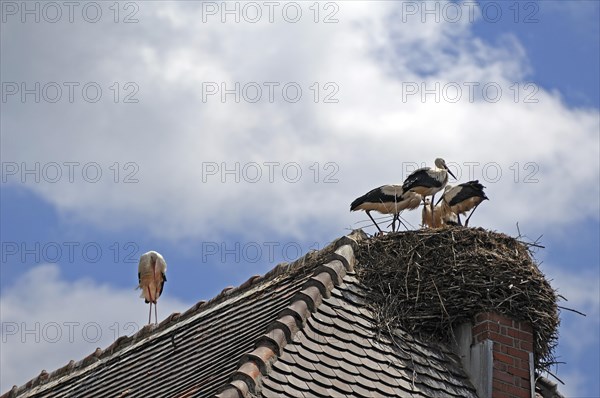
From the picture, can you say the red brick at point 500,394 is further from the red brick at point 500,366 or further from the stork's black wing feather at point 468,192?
the stork's black wing feather at point 468,192

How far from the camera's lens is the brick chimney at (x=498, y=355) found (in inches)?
491

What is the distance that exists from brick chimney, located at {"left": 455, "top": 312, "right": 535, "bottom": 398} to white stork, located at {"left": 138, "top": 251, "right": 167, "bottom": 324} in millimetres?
9889

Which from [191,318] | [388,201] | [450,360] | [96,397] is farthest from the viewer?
[388,201]

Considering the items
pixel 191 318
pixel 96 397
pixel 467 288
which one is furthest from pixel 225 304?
pixel 467 288

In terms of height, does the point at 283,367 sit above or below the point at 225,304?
below

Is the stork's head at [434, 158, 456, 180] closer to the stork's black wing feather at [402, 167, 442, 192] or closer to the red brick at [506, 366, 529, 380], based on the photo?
the stork's black wing feather at [402, 167, 442, 192]

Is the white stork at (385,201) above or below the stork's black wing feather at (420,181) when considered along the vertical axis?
below

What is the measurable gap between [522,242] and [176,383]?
4.52 m

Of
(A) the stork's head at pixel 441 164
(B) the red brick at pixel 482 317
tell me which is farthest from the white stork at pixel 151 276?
(B) the red brick at pixel 482 317

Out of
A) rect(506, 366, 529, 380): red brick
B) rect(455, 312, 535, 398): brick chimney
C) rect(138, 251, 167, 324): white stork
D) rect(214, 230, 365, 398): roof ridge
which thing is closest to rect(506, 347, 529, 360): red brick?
rect(455, 312, 535, 398): brick chimney

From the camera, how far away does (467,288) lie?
13.4 m

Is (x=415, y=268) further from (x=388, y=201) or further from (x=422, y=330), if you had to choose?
(x=388, y=201)

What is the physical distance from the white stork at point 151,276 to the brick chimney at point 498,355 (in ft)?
32.4

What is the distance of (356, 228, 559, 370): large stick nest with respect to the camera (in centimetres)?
1320
